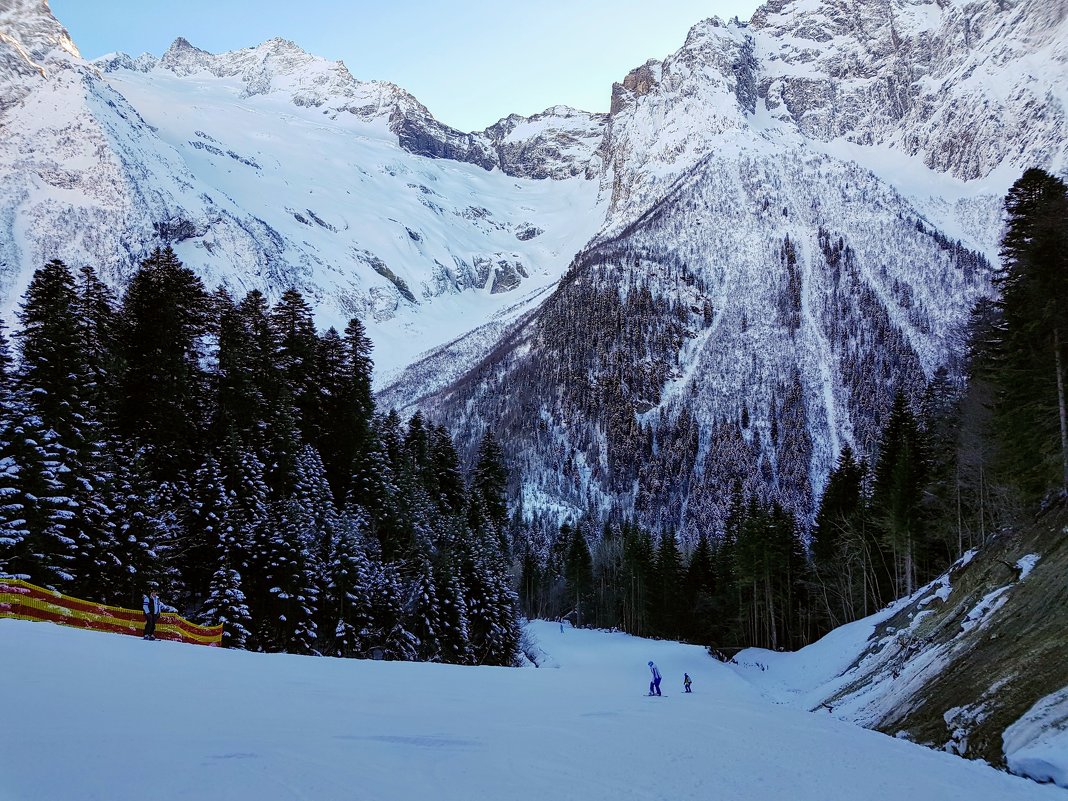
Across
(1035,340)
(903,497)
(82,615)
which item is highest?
(1035,340)

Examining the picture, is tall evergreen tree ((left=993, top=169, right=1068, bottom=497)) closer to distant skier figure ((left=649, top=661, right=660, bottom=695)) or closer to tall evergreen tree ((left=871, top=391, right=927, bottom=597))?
distant skier figure ((left=649, top=661, right=660, bottom=695))

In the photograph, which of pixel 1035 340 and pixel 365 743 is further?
pixel 1035 340

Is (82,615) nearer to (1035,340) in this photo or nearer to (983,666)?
(983,666)

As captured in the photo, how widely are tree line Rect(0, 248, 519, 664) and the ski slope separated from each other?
9902 mm

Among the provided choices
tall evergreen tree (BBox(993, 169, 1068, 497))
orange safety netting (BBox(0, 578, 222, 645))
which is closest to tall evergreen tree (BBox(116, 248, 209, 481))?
orange safety netting (BBox(0, 578, 222, 645))

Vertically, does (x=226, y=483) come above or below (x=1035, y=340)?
below

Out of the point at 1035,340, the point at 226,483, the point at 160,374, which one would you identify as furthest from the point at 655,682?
the point at 160,374

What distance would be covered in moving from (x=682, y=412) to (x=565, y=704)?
7174 inches

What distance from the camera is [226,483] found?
1431 inches

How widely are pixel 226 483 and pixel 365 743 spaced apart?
92.8 feet

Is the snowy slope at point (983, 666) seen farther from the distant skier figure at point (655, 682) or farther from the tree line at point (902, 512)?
the distant skier figure at point (655, 682)

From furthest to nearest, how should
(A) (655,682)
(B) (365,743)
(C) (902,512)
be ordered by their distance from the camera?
(C) (902,512), (A) (655,682), (B) (365,743)

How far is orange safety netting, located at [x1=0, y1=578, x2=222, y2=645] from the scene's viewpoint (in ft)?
66.2

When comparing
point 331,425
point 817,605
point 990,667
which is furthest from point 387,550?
point 817,605
